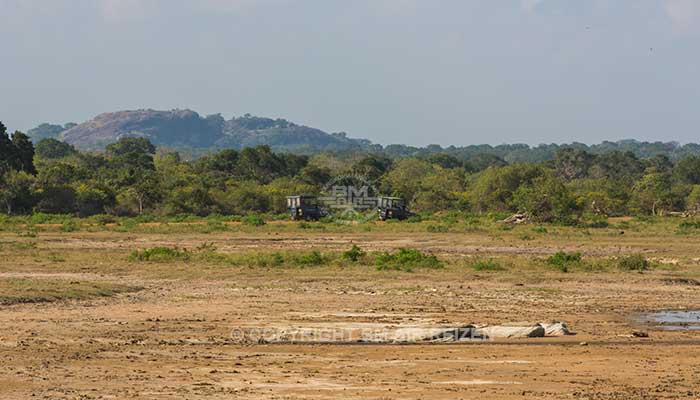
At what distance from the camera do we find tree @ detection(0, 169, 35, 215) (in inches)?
2517

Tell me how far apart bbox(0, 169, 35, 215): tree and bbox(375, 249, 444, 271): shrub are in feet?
122

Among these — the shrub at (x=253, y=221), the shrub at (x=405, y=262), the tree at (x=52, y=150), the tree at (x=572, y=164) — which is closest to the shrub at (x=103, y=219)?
the shrub at (x=253, y=221)

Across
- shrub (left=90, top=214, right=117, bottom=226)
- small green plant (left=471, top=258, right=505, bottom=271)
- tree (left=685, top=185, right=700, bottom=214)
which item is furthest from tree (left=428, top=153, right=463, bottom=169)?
small green plant (left=471, top=258, right=505, bottom=271)

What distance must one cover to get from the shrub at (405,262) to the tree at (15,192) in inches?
1462

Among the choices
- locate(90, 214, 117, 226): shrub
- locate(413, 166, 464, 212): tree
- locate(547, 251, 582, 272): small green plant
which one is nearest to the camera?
locate(547, 251, 582, 272): small green plant

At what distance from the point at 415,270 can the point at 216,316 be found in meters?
11.5

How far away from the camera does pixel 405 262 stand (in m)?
31.4

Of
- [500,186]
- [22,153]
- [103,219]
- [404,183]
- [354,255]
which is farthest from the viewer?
[404,183]

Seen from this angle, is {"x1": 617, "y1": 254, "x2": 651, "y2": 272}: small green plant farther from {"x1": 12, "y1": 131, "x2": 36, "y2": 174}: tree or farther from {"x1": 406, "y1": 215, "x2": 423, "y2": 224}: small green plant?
{"x1": 12, "y1": 131, "x2": 36, "y2": 174}: tree

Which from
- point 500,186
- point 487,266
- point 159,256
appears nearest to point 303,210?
point 500,186

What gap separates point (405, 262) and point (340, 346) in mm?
15052

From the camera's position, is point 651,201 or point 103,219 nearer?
point 103,219

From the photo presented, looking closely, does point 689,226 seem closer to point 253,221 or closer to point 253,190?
point 253,221

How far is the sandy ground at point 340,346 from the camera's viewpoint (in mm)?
12977
